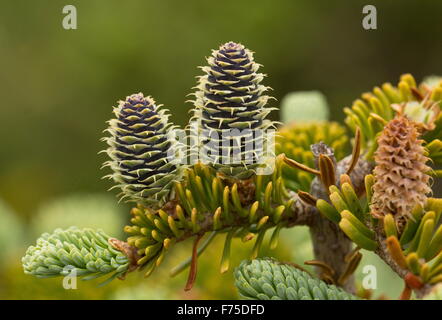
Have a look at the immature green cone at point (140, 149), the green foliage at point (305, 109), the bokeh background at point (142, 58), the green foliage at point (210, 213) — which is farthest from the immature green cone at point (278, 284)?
the bokeh background at point (142, 58)

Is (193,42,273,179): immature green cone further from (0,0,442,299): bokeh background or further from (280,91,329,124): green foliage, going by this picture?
(0,0,442,299): bokeh background

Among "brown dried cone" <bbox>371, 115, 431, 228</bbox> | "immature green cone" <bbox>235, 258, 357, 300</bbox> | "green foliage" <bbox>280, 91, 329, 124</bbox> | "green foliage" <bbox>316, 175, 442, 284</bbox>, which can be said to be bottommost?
"immature green cone" <bbox>235, 258, 357, 300</bbox>

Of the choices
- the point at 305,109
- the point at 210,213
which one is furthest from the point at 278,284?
the point at 305,109

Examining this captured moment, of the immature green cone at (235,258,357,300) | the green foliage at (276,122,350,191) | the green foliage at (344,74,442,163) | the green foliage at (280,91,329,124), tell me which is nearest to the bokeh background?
the green foliage at (280,91,329,124)

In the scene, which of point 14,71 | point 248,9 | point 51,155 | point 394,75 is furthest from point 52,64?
point 394,75

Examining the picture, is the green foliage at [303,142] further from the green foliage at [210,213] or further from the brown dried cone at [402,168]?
the brown dried cone at [402,168]
